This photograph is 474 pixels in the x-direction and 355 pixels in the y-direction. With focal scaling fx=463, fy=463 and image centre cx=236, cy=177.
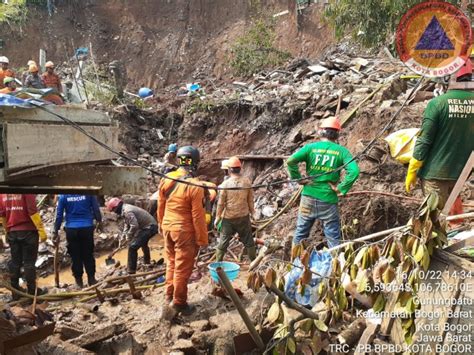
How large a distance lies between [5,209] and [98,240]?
12.7ft

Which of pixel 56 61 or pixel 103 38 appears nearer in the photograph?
pixel 56 61

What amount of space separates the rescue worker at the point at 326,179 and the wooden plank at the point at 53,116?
8.94 ft

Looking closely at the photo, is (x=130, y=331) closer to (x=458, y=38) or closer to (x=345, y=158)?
(x=345, y=158)

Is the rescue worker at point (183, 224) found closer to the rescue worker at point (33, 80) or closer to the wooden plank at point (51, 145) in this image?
the wooden plank at point (51, 145)

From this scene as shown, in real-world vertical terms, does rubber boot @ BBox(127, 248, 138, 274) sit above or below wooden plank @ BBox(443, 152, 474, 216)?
below

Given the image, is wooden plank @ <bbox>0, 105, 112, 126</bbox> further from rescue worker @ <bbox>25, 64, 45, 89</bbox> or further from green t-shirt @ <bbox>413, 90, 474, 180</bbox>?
rescue worker @ <bbox>25, 64, 45, 89</bbox>

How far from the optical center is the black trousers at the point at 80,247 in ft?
22.3

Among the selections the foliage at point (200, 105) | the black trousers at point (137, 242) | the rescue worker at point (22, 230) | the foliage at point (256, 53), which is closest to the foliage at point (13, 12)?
the foliage at point (256, 53)

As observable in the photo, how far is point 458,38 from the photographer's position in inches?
293

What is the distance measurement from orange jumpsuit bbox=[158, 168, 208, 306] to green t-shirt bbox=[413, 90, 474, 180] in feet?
8.13

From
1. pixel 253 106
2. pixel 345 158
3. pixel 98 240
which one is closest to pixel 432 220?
pixel 345 158

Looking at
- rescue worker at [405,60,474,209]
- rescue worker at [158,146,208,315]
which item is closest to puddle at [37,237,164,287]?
rescue worker at [158,146,208,315]

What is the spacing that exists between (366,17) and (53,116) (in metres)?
7.45

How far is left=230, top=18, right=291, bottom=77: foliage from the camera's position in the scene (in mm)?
19422
